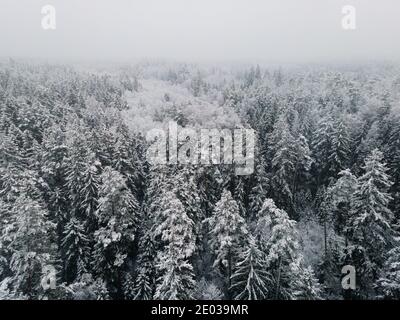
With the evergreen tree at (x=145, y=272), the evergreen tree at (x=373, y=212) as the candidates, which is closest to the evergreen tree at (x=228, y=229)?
the evergreen tree at (x=145, y=272)

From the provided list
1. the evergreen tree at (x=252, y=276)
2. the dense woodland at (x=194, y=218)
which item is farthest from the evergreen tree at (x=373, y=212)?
the evergreen tree at (x=252, y=276)

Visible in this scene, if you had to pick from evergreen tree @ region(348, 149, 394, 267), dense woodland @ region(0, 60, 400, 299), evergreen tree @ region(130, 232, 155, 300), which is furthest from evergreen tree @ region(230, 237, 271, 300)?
evergreen tree @ region(348, 149, 394, 267)

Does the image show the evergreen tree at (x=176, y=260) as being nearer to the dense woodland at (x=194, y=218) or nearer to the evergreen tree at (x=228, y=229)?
the dense woodland at (x=194, y=218)

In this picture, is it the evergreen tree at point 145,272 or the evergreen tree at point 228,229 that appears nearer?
the evergreen tree at point 228,229

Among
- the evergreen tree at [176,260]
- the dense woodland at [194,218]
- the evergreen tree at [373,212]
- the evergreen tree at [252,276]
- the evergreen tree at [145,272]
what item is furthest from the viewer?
the evergreen tree at [145,272]

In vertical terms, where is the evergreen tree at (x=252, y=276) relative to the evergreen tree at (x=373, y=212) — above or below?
below

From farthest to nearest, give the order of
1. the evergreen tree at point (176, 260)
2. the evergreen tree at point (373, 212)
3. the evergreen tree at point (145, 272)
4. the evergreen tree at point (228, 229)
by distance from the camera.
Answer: the evergreen tree at point (145, 272)
the evergreen tree at point (373, 212)
the evergreen tree at point (228, 229)
the evergreen tree at point (176, 260)

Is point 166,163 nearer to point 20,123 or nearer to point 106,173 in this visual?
point 106,173

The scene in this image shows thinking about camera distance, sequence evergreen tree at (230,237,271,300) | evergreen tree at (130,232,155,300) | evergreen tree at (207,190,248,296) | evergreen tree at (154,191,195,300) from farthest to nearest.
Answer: evergreen tree at (130,232,155,300), evergreen tree at (207,190,248,296), evergreen tree at (230,237,271,300), evergreen tree at (154,191,195,300)

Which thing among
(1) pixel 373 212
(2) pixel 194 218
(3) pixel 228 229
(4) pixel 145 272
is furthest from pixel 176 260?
(1) pixel 373 212

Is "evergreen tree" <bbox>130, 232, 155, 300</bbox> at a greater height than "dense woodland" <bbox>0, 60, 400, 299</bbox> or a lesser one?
lesser

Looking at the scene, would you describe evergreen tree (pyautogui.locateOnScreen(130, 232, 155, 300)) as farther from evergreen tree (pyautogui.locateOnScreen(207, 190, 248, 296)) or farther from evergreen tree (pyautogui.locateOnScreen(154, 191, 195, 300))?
evergreen tree (pyautogui.locateOnScreen(207, 190, 248, 296))

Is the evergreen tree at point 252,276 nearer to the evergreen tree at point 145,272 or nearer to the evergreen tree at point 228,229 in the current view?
the evergreen tree at point 228,229
